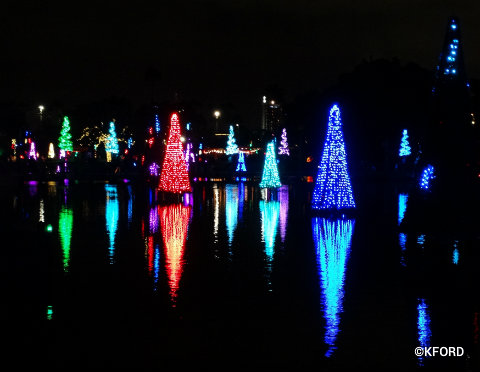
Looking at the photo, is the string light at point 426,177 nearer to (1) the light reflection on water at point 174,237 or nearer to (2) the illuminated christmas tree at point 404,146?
(1) the light reflection on water at point 174,237

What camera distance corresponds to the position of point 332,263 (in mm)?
15203

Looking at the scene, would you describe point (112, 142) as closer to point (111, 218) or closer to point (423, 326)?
point (111, 218)

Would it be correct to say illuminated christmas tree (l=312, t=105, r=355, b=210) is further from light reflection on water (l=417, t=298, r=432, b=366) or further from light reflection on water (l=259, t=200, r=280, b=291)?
light reflection on water (l=417, t=298, r=432, b=366)

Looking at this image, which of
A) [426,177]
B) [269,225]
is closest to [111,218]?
[269,225]

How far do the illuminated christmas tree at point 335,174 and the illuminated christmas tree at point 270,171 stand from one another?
18551 millimetres

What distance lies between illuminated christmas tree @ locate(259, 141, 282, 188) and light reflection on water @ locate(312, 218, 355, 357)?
2022cm

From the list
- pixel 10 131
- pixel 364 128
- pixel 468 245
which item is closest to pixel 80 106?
pixel 10 131

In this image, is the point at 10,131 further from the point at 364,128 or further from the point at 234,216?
the point at 234,216

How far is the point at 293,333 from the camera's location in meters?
9.46

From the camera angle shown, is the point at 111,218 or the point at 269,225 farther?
the point at 111,218

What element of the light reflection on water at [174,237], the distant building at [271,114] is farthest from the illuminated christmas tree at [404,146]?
the distant building at [271,114]

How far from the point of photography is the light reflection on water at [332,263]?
32.7ft

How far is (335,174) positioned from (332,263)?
11.6m

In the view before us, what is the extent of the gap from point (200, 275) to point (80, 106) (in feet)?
348
